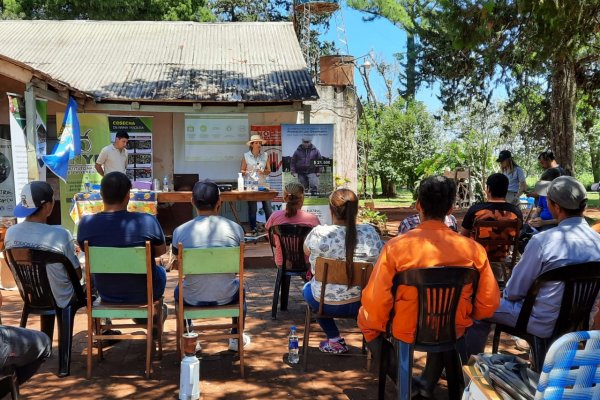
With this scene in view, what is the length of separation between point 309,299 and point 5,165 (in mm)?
8066

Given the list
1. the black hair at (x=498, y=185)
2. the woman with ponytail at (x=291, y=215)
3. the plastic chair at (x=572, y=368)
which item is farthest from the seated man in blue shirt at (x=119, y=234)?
the black hair at (x=498, y=185)

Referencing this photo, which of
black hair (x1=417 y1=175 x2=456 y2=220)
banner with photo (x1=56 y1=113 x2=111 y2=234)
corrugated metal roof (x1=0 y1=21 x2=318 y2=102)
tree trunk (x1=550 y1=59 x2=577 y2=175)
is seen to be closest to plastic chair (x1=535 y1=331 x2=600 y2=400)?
black hair (x1=417 y1=175 x2=456 y2=220)

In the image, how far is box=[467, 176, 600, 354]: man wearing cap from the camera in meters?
3.06

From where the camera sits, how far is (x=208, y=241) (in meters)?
3.99

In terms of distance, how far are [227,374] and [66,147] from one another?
19.0 ft

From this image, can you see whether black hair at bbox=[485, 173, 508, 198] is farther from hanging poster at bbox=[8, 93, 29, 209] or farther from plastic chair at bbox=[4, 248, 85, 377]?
hanging poster at bbox=[8, 93, 29, 209]

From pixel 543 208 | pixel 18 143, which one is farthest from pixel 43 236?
pixel 543 208

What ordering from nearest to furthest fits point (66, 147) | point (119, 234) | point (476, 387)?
point (476, 387), point (119, 234), point (66, 147)

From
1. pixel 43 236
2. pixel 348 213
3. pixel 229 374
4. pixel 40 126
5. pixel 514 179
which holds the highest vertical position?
pixel 40 126

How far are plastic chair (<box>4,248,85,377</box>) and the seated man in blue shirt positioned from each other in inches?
7.3

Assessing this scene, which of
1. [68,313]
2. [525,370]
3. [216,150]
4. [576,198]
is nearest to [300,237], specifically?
[68,313]

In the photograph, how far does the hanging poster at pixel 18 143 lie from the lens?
7.18 m

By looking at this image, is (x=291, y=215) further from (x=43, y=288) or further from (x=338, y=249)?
(x=43, y=288)

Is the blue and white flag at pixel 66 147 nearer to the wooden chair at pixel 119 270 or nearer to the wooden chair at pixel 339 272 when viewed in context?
the wooden chair at pixel 119 270
